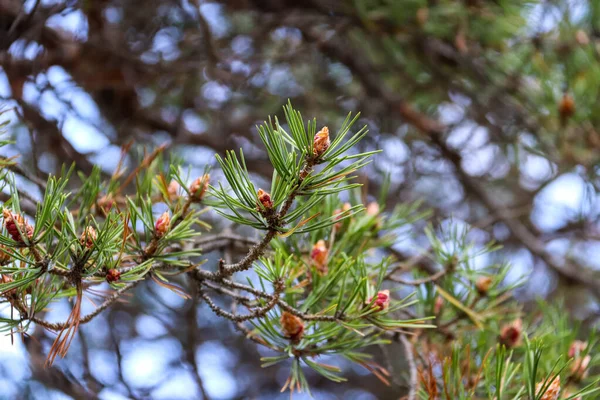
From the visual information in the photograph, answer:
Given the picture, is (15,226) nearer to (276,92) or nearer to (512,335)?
(512,335)

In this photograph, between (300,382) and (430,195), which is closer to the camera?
(300,382)

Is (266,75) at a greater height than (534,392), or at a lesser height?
lesser

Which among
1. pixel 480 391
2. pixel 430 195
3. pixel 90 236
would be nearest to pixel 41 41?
pixel 90 236

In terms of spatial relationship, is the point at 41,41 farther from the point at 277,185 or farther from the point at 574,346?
the point at 574,346

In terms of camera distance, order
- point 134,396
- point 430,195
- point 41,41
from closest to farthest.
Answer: point 134,396 < point 41,41 < point 430,195

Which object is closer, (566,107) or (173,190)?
(173,190)

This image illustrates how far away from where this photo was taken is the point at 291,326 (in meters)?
0.56

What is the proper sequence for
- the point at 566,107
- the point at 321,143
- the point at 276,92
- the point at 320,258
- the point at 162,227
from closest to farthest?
the point at 321,143
the point at 162,227
the point at 320,258
the point at 566,107
the point at 276,92

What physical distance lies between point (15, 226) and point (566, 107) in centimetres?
109

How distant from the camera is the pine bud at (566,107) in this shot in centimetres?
116

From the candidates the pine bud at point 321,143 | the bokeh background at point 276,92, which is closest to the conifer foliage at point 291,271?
the pine bud at point 321,143

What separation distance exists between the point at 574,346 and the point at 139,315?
108 cm

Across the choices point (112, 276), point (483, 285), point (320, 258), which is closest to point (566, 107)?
point (483, 285)

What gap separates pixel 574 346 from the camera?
69cm
